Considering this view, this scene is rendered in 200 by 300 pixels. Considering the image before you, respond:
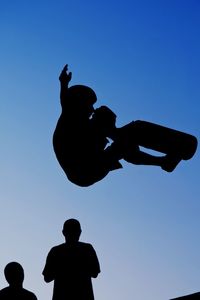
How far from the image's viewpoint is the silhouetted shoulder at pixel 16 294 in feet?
15.4

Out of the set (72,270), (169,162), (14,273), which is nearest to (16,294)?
(14,273)

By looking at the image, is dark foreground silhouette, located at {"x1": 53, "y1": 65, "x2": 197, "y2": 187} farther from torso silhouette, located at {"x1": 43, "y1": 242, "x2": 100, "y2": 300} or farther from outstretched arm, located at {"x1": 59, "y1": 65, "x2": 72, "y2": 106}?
torso silhouette, located at {"x1": 43, "y1": 242, "x2": 100, "y2": 300}

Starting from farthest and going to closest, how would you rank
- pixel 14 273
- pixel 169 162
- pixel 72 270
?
pixel 169 162, pixel 72 270, pixel 14 273

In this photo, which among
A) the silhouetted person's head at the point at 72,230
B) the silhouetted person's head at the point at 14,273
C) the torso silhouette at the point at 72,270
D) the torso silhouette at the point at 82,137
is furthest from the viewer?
the torso silhouette at the point at 82,137

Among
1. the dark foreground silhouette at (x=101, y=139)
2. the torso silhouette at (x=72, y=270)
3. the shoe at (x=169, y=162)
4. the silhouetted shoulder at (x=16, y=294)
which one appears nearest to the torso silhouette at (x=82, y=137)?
the dark foreground silhouette at (x=101, y=139)

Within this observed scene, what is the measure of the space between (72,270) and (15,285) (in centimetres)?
69

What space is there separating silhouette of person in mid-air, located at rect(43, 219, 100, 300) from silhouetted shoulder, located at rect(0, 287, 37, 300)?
0.30 m

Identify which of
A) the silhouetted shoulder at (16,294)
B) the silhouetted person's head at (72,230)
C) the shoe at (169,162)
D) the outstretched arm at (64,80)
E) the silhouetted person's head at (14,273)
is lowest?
the silhouetted shoulder at (16,294)

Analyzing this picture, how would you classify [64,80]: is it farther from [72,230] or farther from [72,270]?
[72,270]

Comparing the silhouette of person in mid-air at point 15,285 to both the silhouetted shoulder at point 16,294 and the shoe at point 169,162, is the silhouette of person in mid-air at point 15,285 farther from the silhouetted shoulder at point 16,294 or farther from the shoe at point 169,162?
the shoe at point 169,162

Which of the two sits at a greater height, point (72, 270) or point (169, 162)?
point (169, 162)

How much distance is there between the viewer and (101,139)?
534cm

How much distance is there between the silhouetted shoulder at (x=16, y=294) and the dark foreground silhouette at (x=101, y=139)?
161 centimetres

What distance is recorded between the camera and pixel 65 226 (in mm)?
5004
